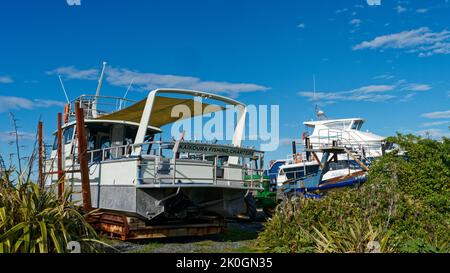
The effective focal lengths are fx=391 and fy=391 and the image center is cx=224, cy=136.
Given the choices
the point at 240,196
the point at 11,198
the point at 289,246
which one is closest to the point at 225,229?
the point at 240,196

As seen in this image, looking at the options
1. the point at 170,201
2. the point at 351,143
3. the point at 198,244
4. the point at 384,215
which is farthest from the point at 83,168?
the point at 351,143

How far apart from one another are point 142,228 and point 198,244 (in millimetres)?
1576

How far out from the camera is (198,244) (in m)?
10.7

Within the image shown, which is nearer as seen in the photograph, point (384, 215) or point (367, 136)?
point (384, 215)

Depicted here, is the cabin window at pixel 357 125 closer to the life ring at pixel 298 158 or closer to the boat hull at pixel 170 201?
the life ring at pixel 298 158

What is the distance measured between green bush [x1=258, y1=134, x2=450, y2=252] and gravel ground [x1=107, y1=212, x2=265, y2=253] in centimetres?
136

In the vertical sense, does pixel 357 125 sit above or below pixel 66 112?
above

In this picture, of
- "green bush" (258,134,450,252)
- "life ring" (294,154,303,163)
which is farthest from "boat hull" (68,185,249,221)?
"life ring" (294,154,303,163)

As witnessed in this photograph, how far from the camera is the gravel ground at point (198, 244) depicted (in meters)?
9.62

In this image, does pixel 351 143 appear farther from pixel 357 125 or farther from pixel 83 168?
pixel 83 168

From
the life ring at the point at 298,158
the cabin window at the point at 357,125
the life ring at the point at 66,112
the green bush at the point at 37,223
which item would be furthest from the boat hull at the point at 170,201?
the cabin window at the point at 357,125

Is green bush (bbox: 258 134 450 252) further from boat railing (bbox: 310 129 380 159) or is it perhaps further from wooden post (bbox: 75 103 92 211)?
boat railing (bbox: 310 129 380 159)

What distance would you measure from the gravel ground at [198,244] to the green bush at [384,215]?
53.5 inches

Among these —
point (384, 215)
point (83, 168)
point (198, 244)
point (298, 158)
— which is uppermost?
point (298, 158)
